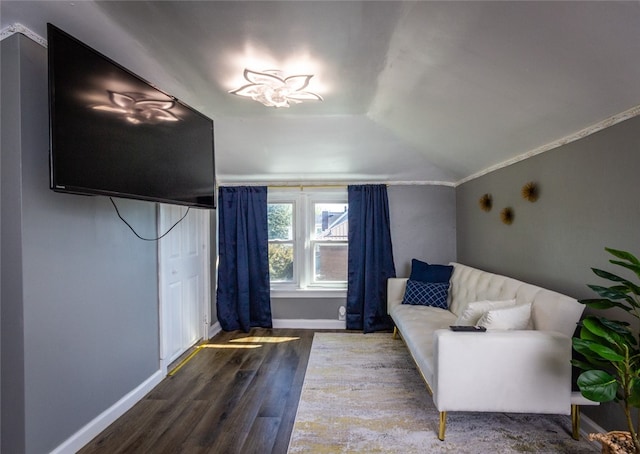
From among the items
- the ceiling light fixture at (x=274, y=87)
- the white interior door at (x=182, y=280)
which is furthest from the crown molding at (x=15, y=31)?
the white interior door at (x=182, y=280)

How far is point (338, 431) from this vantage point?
196cm

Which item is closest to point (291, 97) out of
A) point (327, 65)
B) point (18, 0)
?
point (327, 65)

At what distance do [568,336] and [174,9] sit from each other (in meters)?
2.77

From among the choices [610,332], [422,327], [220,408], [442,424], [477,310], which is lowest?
[220,408]

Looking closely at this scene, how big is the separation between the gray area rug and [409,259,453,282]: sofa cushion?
1039 mm

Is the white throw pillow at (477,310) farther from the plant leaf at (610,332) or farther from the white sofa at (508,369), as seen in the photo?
the plant leaf at (610,332)

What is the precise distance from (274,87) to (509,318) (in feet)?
7.05

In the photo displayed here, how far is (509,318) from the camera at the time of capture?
6.43 feet

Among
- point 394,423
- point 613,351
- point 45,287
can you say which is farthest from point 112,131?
point 613,351

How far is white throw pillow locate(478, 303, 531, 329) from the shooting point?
6.38 feet

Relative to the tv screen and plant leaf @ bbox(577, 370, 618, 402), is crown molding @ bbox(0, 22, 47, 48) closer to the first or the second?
the tv screen

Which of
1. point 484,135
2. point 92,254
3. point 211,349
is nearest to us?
point 92,254

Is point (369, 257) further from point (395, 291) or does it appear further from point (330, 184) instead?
point (330, 184)

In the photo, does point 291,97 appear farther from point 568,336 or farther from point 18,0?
point 568,336
